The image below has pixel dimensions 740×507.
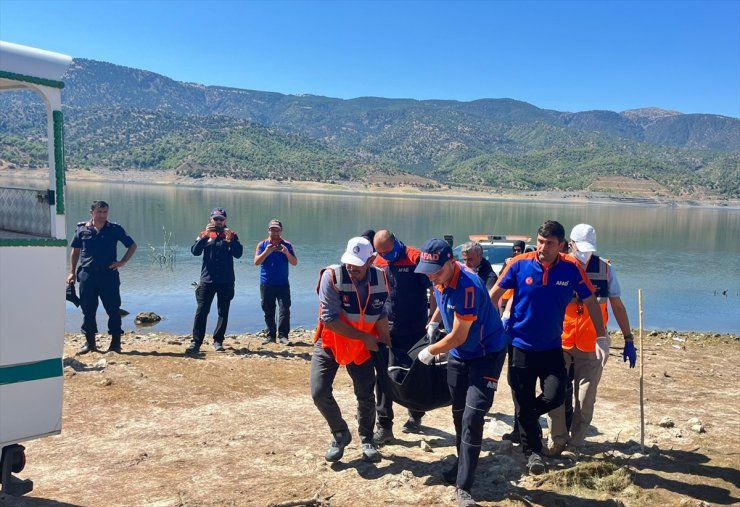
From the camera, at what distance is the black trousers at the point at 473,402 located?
4391mm

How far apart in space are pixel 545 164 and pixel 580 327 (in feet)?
604

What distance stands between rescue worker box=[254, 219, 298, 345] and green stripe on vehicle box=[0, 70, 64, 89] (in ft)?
19.0

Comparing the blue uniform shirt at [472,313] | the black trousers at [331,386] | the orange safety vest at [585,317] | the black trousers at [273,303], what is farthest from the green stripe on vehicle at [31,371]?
the black trousers at [273,303]

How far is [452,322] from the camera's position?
4.53 m

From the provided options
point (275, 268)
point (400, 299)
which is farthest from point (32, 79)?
point (275, 268)

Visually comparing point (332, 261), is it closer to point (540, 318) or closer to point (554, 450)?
point (554, 450)

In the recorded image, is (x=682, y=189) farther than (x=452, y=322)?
Yes

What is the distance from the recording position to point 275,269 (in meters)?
10.2

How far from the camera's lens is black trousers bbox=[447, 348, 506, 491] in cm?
439

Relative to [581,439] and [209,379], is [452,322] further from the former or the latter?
[209,379]

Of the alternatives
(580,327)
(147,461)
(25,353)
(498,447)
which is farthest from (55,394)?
(580,327)

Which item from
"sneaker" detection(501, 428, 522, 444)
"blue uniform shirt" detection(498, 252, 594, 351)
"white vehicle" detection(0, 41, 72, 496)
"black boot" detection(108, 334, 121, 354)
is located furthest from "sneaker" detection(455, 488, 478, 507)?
"black boot" detection(108, 334, 121, 354)

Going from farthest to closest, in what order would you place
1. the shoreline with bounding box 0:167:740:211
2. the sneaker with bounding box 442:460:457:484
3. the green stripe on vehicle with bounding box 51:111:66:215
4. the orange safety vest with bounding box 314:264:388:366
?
the shoreline with bounding box 0:167:740:211 < the orange safety vest with bounding box 314:264:388:366 < the sneaker with bounding box 442:460:457:484 < the green stripe on vehicle with bounding box 51:111:66:215

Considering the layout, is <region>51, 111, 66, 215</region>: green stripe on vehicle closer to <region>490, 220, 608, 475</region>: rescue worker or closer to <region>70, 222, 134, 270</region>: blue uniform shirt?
<region>490, 220, 608, 475</region>: rescue worker
